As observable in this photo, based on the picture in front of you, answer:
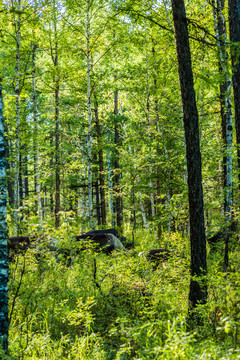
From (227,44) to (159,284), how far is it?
4.61 m

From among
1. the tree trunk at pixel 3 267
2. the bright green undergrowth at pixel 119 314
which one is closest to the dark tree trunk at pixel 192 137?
the bright green undergrowth at pixel 119 314

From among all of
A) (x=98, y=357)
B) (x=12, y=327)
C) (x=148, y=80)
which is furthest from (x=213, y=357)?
(x=148, y=80)

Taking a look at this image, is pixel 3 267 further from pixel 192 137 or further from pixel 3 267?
pixel 192 137

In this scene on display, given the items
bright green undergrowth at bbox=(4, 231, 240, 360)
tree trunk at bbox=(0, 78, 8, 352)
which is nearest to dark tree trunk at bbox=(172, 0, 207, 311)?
bright green undergrowth at bbox=(4, 231, 240, 360)

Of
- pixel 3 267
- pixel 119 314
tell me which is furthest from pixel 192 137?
pixel 3 267

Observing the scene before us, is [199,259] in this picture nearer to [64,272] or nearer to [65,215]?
[65,215]

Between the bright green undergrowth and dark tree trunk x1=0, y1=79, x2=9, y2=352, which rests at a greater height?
dark tree trunk x1=0, y1=79, x2=9, y2=352

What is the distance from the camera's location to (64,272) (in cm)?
698

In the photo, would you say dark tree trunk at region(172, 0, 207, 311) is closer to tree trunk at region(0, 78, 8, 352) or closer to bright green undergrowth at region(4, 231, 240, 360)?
bright green undergrowth at region(4, 231, 240, 360)

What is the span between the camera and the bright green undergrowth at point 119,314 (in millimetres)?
2965

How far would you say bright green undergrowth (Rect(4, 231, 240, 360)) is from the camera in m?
2.97

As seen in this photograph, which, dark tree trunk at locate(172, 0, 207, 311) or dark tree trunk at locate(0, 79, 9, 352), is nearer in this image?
dark tree trunk at locate(0, 79, 9, 352)

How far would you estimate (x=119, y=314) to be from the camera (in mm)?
4469

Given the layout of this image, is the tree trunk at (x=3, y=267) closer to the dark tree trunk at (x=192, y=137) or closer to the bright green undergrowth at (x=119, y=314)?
the bright green undergrowth at (x=119, y=314)
